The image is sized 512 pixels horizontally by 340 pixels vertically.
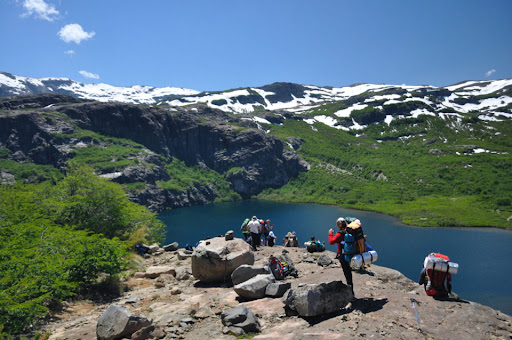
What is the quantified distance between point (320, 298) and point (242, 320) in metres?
2.96

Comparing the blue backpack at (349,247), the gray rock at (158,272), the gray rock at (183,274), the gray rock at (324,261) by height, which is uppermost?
the blue backpack at (349,247)

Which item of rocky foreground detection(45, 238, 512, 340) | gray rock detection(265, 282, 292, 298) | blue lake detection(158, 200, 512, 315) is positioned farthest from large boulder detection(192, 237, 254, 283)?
blue lake detection(158, 200, 512, 315)

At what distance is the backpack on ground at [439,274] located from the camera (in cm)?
1009

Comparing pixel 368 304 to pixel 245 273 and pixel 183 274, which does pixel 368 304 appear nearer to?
pixel 245 273

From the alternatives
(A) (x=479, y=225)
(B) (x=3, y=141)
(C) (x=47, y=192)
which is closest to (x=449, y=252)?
(A) (x=479, y=225)

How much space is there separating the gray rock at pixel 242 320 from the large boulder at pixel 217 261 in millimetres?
5714

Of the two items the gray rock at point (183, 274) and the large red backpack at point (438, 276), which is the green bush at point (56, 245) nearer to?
the gray rock at point (183, 274)

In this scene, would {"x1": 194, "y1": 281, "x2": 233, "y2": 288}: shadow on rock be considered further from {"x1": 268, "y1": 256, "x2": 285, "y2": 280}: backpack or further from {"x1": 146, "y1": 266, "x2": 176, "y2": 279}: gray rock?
{"x1": 146, "y1": 266, "x2": 176, "y2": 279}: gray rock

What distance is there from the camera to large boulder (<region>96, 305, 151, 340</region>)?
32.1 feet

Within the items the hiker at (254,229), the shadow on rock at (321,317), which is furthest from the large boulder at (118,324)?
the hiker at (254,229)

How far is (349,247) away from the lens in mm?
10664

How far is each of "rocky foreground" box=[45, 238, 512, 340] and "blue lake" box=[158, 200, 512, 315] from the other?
183ft

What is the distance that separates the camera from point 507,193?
136625 mm

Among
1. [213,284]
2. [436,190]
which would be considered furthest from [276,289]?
[436,190]
